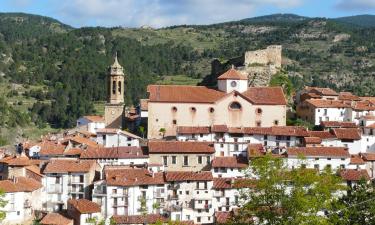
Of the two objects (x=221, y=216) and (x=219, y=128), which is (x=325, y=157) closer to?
(x=219, y=128)

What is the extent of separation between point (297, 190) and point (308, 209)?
1056mm

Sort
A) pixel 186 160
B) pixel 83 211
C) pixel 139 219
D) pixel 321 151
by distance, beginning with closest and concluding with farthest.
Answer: pixel 83 211 → pixel 139 219 → pixel 186 160 → pixel 321 151

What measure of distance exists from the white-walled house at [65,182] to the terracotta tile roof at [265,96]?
1816 cm

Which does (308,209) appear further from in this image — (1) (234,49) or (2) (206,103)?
(1) (234,49)

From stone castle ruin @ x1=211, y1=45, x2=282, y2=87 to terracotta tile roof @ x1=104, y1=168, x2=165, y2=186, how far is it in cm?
2425

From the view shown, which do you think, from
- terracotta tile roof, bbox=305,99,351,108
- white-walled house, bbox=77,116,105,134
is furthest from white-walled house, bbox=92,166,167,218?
white-walled house, bbox=77,116,105,134

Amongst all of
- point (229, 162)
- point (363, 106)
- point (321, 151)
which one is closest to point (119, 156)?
point (229, 162)

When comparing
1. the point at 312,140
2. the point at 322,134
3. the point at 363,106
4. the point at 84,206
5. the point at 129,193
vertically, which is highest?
the point at 363,106

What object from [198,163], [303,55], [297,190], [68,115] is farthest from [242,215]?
[303,55]

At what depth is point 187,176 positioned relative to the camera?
57938 mm

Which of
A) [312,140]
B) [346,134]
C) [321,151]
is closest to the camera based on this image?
[321,151]

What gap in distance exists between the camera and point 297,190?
31.7 meters

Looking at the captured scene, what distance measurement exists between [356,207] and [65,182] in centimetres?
2825

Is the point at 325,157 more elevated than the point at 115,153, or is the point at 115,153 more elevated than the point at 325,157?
the point at 115,153
